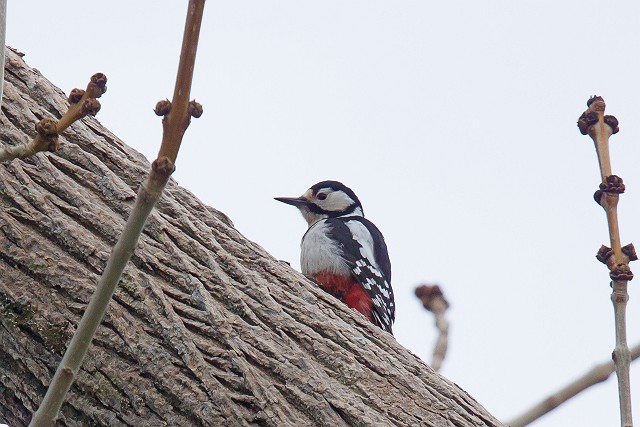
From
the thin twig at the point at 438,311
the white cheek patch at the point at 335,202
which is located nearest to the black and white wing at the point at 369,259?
the white cheek patch at the point at 335,202

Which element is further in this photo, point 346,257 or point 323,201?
point 323,201

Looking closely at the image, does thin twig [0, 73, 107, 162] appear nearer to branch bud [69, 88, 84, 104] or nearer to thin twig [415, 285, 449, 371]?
branch bud [69, 88, 84, 104]

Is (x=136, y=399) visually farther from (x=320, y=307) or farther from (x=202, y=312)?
(x=320, y=307)

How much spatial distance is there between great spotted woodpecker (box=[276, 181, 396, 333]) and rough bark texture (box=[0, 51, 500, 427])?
1.92m

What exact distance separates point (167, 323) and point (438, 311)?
1.24m

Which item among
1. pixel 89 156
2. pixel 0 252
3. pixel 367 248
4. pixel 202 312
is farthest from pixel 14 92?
pixel 367 248

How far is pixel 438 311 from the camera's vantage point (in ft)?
11.1

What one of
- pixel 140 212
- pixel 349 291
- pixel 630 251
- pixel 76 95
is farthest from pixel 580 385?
pixel 349 291

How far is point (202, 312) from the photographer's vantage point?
2527 millimetres

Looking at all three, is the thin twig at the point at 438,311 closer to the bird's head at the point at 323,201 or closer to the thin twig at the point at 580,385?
the thin twig at the point at 580,385

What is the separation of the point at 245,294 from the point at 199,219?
0.32 metres

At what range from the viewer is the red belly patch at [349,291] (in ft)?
15.4

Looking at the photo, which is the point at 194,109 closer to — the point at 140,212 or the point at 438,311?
the point at 140,212

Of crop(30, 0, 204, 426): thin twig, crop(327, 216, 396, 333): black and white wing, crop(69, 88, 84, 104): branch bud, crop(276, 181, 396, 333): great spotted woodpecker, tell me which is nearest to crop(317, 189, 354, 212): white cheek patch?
crop(276, 181, 396, 333): great spotted woodpecker
